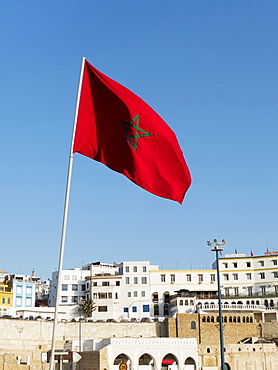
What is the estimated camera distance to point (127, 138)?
45.9 feet

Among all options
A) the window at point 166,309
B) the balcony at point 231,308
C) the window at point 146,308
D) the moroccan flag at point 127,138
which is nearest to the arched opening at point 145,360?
the balcony at point 231,308

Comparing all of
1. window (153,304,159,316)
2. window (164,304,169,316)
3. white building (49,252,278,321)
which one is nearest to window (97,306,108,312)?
white building (49,252,278,321)

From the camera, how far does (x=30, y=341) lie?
69.4 m

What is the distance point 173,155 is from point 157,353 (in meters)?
53.4

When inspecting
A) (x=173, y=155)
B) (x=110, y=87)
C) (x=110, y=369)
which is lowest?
(x=110, y=369)

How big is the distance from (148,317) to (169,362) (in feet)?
52.7

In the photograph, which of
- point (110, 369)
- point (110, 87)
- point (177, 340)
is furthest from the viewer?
point (177, 340)

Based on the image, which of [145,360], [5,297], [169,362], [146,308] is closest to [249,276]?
[146,308]

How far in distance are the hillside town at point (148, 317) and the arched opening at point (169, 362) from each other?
0.11 meters

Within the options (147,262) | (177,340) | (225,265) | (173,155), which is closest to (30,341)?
(177,340)

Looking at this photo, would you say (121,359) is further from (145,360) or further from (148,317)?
(148,317)

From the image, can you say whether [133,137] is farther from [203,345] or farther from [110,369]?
[203,345]

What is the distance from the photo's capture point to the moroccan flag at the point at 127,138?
44.7ft

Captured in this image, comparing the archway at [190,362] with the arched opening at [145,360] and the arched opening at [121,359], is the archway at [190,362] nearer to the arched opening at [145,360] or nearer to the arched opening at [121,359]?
the arched opening at [145,360]
